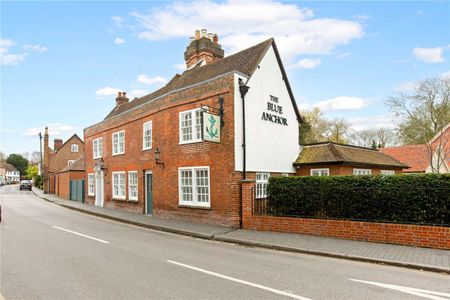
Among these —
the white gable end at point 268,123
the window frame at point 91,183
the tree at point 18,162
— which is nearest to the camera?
the white gable end at point 268,123

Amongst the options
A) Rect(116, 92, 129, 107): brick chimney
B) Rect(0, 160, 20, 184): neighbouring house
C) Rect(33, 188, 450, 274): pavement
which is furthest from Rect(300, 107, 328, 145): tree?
Rect(0, 160, 20, 184): neighbouring house

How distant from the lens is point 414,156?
33156 millimetres

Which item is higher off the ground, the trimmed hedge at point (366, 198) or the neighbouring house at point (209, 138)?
the neighbouring house at point (209, 138)

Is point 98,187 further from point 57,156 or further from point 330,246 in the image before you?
point 57,156

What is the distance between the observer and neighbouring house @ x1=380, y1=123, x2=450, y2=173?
28.6 metres

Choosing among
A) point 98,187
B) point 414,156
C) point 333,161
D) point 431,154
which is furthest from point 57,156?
point 431,154

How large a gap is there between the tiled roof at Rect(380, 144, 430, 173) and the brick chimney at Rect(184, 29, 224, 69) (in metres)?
22.5

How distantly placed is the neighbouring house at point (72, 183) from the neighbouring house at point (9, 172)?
81.7 metres

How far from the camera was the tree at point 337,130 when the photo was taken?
46.6 meters

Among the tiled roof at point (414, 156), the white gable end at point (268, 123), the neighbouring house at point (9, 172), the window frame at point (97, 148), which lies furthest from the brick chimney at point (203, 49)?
the neighbouring house at point (9, 172)

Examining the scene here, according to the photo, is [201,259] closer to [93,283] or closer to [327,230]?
[93,283]

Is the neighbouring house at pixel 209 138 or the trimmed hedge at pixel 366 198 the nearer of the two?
the trimmed hedge at pixel 366 198

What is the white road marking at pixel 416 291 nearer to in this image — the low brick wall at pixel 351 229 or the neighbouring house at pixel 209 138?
the low brick wall at pixel 351 229

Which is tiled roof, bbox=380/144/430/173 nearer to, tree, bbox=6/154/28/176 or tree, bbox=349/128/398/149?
tree, bbox=349/128/398/149
